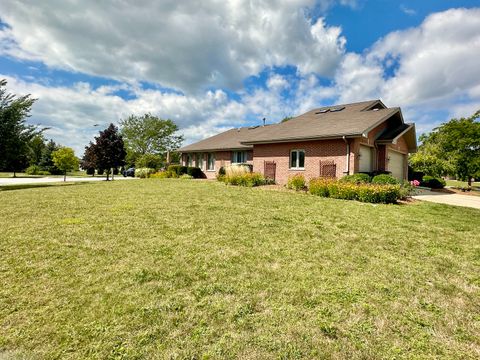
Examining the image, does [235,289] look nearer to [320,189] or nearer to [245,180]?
[320,189]

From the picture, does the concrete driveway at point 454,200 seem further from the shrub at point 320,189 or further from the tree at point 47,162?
the tree at point 47,162

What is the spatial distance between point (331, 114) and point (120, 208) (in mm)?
16671

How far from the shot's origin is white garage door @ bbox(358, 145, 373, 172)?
50.4 ft

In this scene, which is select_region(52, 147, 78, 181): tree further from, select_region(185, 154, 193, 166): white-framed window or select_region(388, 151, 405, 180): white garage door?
select_region(388, 151, 405, 180): white garage door

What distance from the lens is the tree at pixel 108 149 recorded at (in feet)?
78.2

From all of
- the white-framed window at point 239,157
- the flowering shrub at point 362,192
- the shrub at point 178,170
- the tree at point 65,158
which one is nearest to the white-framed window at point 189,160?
the shrub at point 178,170

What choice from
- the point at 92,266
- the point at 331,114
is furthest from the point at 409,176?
the point at 92,266

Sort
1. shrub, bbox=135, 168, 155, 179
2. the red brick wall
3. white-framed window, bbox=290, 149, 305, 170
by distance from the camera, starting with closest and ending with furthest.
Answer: the red brick wall, white-framed window, bbox=290, 149, 305, 170, shrub, bbox=135, 168, 155, 179

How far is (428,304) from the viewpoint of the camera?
10.7 feet

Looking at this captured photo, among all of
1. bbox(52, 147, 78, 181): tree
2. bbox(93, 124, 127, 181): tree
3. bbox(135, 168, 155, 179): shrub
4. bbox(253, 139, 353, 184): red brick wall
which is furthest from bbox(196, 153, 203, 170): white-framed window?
bbox(52, 147, 78, 181): tree

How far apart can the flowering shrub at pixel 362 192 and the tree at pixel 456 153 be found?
15438mm

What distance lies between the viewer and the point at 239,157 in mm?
23406

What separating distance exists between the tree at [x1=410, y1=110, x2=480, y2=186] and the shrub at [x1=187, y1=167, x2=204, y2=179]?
1976 cm

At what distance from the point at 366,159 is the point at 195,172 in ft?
51.6
